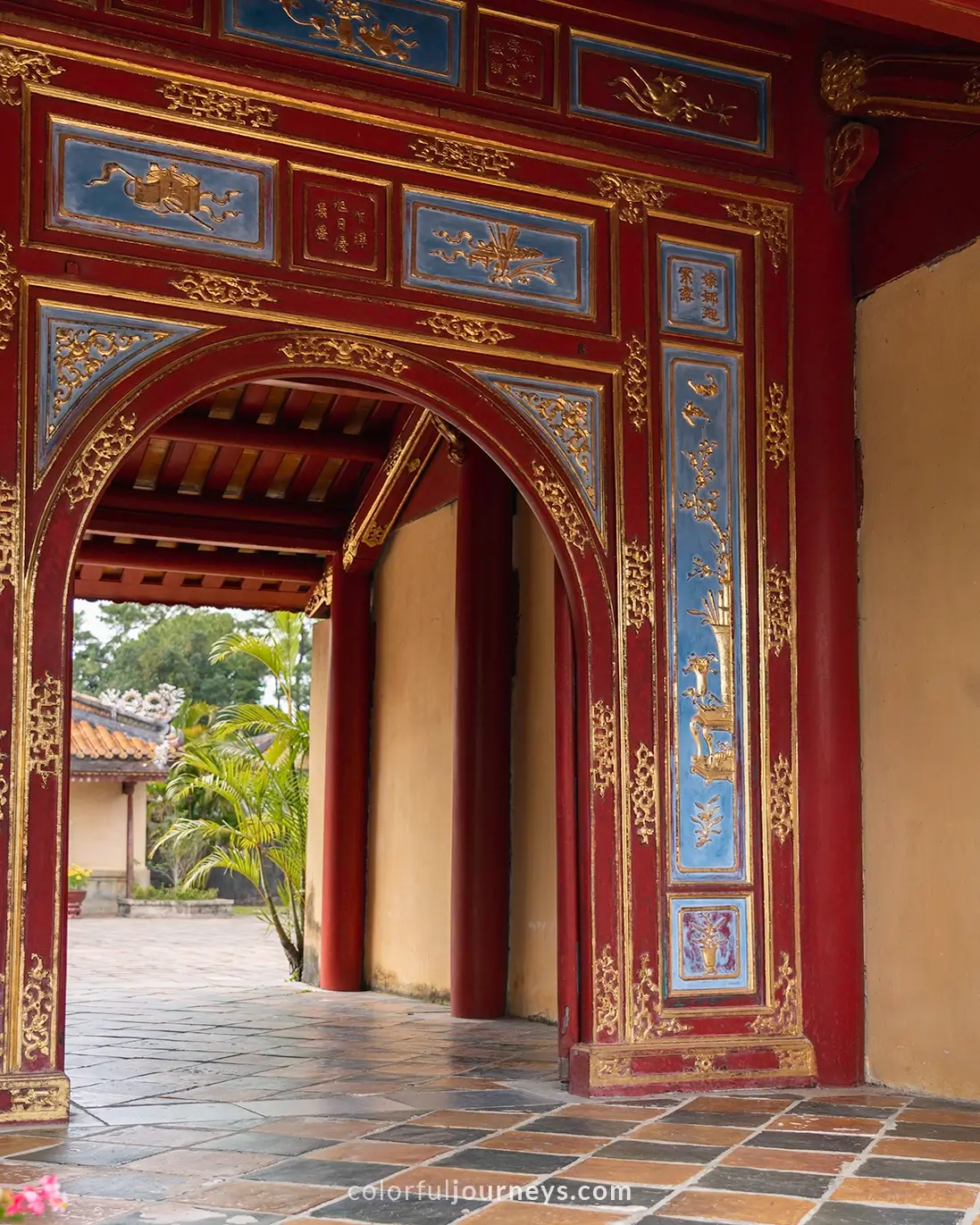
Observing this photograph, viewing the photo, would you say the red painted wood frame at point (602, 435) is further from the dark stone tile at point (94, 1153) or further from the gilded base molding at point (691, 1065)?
the dark stone tile at point (94, 1153)

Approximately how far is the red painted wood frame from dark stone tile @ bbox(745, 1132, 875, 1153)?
2.41 ft

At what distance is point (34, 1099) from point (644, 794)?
2.18 meters

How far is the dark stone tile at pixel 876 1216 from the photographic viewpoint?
126 inches

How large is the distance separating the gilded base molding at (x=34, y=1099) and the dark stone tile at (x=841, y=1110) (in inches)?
86.5

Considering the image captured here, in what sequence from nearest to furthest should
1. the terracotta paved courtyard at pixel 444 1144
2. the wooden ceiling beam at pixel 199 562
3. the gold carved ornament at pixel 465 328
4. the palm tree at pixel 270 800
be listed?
1. the terracotta paved courtyard at pixel 444 1144
2. the gold carved ornament at pixel 465 328
3. the wooden ceiling beam at pixel 199 562
4. the palm tree at pixel 270 800

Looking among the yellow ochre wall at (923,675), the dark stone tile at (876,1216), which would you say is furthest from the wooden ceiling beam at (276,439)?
the dark stone tile at (876,1216)

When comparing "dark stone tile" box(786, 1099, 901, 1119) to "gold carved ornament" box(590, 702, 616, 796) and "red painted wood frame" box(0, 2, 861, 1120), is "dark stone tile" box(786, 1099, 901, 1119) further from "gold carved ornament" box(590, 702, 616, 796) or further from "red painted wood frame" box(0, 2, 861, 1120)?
"gold carved ornament" box(590, 702, 616, 796)

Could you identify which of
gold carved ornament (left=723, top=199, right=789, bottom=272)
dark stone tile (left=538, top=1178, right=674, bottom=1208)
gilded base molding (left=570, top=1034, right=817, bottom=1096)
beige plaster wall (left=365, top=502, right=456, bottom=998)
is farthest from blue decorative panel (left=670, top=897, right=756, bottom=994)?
beige plaster wall (left=365, top=502, right=456, bottom=998)

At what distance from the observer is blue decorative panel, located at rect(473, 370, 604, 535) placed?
16.6 ft

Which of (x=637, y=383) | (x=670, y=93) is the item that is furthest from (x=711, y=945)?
(x=670, y=93)

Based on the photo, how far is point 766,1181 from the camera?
141 inches

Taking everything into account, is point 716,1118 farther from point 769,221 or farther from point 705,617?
point 769,221

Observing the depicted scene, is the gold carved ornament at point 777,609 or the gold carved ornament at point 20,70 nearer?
the gold carved ornament at point 20,70

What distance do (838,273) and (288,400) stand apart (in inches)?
137
